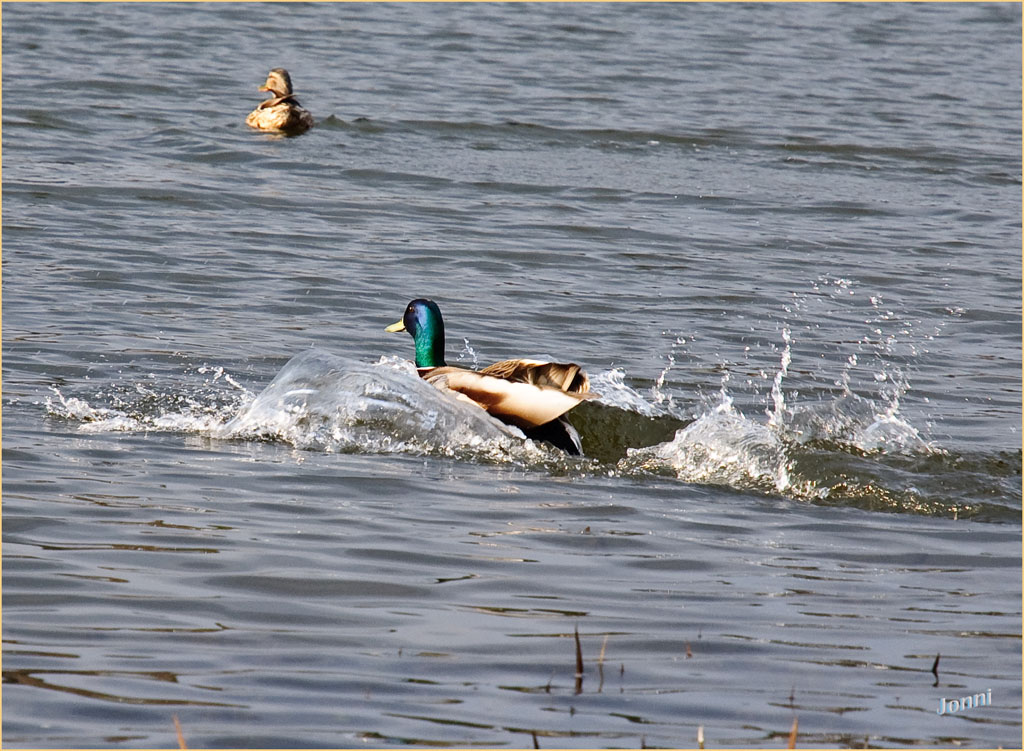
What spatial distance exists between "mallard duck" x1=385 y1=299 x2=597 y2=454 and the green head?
0.36 meters

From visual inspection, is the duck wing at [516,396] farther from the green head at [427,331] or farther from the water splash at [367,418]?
the green head at [427,331]

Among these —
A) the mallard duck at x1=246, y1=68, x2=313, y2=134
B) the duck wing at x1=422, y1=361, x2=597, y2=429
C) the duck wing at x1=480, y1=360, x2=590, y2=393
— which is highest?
the mallard duck at x1=246, y1=68, x2=313, y2=134

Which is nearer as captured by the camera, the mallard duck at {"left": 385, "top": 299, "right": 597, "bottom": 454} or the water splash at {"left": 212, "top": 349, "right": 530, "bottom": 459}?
the mallard duck at {"left": 385, "top": 299, "right": 597, "bottom": 454}

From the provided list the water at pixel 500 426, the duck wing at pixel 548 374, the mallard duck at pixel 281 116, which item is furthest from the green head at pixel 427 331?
the mallard duck at pixel 281 116

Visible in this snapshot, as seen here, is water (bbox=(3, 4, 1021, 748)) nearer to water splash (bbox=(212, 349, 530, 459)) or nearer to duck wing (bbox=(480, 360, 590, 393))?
water splash (bbox=(212, 349, 530, 459))

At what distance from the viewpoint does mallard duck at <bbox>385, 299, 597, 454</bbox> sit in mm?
5945

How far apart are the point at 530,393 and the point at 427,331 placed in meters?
0.96

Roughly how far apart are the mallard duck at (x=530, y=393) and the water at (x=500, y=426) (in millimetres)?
118

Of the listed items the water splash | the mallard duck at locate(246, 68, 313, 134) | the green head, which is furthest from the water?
the green head

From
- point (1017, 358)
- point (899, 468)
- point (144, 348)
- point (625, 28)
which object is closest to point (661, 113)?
point (625, 28)

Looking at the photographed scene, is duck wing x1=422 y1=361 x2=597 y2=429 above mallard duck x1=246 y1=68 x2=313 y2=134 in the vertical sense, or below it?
below

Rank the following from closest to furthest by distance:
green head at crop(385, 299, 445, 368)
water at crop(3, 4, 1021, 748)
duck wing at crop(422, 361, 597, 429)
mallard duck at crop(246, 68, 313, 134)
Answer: water at crop(3, 4, 1021, 748)
duck wing at crop(422, 361, 597, 429)
green head at crop(385, 299, 445, 368)
mallard duck at crop(246, 68, 313, 134)

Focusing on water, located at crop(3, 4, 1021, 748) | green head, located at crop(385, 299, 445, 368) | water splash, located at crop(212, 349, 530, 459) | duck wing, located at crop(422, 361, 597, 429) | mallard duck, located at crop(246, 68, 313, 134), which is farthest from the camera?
mallard duck, located at crop(246, 68, 313, 134)

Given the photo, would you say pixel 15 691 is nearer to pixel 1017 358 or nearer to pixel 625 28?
pixel 1017 358
